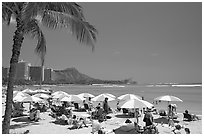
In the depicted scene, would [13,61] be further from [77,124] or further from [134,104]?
[134,104]

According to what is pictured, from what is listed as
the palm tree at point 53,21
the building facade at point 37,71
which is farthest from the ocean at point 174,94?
the palm tree at point 53,21

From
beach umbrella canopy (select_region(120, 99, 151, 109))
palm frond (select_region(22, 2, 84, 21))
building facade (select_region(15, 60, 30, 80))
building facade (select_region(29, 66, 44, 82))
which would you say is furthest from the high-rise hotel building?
beach umbrella canopy (select_region(120, 99, 151, 109))

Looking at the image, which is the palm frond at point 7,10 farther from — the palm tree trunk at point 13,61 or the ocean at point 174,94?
the ocean at point 174,94

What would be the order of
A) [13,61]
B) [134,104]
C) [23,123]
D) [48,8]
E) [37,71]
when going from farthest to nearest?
1. [37,71]
2. [23,123]
3. [134,104]
4. [48,8]
5. [13,61]

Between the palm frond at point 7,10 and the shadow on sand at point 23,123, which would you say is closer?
the palm frond at point 7,10

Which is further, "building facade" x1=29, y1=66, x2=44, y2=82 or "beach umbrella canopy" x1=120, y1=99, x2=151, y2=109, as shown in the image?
"beach umbrella canopy" x1=120, y1=99, x2=151, y2=109

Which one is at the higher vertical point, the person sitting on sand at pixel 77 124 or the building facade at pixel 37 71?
the building facade at pixel 37 71

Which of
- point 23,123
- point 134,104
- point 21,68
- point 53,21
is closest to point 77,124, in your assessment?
point 134,104

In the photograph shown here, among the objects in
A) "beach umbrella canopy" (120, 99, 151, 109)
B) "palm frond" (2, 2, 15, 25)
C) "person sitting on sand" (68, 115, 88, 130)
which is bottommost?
"person sitting on sand" (68, 115, 88, 130)

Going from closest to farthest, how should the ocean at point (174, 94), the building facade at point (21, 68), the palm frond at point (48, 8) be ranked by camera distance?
the palm frond at point (48, 8), the building facade at point (21, 68), the ocean at point (174, 94)

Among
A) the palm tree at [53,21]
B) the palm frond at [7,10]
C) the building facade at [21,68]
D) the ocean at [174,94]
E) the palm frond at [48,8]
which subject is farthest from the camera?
the ocean at [174,94]

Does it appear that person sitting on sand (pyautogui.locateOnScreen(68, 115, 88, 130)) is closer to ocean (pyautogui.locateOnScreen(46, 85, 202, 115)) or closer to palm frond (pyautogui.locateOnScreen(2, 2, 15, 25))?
palm frond (pyautogui.locateOnScreen(2, 2, 15, 25))

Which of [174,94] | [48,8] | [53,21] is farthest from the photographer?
[174,94]

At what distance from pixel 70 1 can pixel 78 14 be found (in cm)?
51
